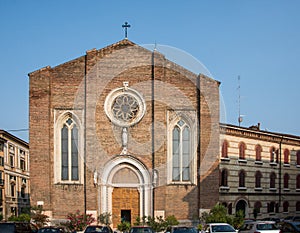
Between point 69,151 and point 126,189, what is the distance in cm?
497

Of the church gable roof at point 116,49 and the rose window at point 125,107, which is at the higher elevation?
the church gable roof at point 116,49

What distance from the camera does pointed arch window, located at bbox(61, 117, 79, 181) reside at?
1389 inches

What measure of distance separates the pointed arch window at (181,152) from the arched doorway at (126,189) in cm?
223

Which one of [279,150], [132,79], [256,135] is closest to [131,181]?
[132,79]

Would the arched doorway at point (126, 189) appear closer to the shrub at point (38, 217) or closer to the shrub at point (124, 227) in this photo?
the shrub at point (124, 227)

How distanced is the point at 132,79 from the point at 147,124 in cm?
348

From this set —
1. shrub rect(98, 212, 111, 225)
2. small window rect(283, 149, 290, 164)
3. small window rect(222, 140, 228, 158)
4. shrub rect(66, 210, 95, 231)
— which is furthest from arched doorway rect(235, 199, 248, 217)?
shrub rect(66, 210, 95, 231)

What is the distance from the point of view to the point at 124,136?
35094 millimetres

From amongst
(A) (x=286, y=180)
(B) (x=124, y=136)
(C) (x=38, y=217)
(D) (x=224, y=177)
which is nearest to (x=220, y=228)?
(B) (x=124, y=136)

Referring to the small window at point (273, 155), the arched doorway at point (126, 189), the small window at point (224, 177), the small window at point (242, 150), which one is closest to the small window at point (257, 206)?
the small window at point (224, 177)

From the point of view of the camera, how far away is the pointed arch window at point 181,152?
35.7m

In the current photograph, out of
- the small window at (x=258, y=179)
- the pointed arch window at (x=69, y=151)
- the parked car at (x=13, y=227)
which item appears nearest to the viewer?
the parked car at (x=13, y=227)

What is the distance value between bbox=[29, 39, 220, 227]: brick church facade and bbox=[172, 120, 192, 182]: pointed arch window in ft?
0.24

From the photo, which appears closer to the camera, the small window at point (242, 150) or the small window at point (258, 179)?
the small window at point (242, 150)
